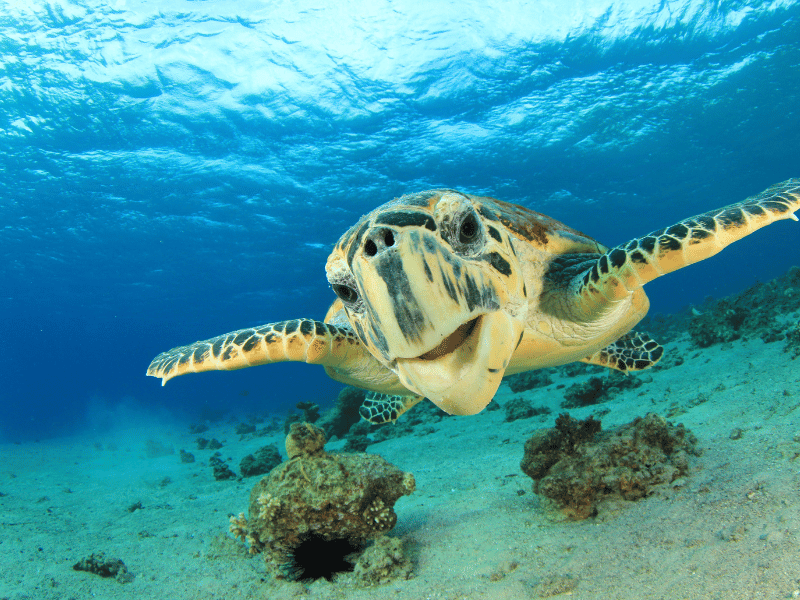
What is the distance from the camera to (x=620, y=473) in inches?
105

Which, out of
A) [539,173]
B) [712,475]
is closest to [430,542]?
[712,475]

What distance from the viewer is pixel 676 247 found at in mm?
2377

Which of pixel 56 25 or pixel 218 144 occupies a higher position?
pixel 56 25

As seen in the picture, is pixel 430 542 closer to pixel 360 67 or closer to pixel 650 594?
pixel 650 594

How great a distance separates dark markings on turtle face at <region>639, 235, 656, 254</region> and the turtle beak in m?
1.42

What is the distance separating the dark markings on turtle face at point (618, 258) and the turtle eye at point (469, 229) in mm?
1300

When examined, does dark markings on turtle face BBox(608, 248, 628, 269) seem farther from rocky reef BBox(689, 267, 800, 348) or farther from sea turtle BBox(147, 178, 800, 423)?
rocky reef BBox(689, 267, 800, 348)

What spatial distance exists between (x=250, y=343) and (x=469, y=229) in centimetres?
240

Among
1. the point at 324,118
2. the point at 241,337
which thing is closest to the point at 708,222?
the point at 241,337

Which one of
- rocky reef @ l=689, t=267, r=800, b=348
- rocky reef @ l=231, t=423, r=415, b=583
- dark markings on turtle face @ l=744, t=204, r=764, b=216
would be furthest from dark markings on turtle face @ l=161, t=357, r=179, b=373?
rocky reef @ l=689, t=267, r=800, b=348

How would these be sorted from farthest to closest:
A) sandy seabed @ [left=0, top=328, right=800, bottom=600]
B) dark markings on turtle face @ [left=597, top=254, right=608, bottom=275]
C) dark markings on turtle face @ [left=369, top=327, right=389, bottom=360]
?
dark markings on turtle face @ [left=597, top=254, right=608, bottom=275] → sandy seabed @ [left=0, top=328, right=800, bottom=600] → dark markings on turtle face @ [left=369, top=327, right=389, bottom=360]

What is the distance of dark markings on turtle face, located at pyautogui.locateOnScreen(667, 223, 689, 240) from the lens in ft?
8.07

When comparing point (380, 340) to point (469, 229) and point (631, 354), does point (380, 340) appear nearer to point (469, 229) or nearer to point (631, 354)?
point (469, 229)

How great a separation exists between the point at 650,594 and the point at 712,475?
123cm
